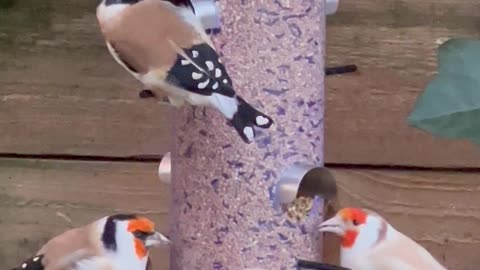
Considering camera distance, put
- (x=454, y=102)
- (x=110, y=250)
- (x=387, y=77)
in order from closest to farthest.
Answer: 1. (x=454, y=102)
2. (x=110, y=250)
3. (x=387, y=77)

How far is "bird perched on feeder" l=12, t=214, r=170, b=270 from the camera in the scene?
0.93m

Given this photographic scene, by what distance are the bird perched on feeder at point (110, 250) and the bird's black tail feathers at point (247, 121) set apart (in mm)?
123

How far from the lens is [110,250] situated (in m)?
0.94

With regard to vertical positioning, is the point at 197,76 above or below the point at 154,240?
above

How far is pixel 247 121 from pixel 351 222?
0.14 m

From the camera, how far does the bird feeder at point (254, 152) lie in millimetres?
961

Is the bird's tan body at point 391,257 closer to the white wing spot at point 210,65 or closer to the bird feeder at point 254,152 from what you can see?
the bird feeder at point 254,152

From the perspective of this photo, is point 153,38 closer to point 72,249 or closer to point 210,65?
point 210,65

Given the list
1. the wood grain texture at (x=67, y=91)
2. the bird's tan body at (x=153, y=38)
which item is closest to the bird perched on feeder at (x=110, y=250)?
the bird's tan body at (x=153, y=38)

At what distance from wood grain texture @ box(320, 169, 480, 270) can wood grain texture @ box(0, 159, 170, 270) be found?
0.18 meters

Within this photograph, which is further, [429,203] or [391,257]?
[429,203]

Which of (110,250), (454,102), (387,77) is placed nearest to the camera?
(454,102)

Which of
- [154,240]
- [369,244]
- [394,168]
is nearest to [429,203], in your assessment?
[394,168]

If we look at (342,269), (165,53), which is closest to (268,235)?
(342,269)
